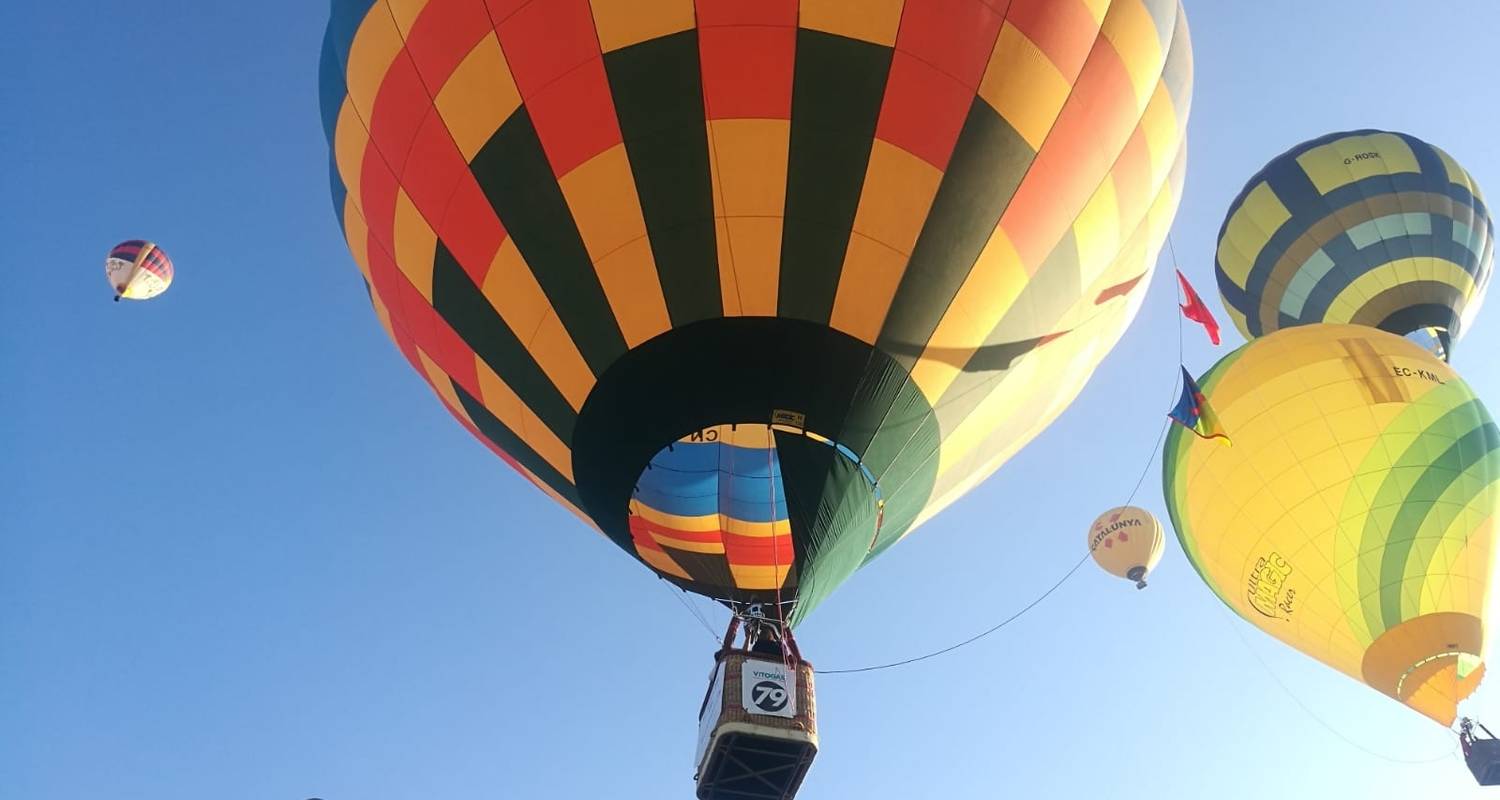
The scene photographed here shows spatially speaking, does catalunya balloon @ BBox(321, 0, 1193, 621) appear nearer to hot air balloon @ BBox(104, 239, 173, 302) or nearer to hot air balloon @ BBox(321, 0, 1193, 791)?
hot air balloon @ BBox(321, 0, 1193, 791)

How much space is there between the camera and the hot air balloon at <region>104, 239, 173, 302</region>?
48.2 ft

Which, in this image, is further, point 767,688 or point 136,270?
point 136,270

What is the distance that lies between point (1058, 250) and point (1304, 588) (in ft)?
17.2

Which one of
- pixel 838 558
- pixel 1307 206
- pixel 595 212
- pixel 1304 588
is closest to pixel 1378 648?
pixel 1304 588

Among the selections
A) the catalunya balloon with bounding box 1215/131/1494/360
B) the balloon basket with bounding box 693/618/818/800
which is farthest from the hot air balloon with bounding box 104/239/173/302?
the catalunya balloon with bounding box 1215/131/1494/360

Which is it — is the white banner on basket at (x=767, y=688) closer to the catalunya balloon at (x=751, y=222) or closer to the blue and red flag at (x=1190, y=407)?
the catalunya balloon at (x=751, y=222)

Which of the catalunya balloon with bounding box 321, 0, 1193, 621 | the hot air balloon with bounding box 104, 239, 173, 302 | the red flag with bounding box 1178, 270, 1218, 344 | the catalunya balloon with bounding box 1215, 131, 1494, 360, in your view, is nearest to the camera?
the catalunya balloon with bounding box 321, 0, 1193, 621

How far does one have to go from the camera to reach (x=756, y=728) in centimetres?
505

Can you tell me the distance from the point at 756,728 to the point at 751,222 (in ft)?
7.41

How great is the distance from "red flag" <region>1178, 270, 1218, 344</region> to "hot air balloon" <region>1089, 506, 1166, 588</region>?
6.53 metres

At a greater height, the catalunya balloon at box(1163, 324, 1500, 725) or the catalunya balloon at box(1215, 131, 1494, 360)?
the catalunya balloon at box(1215, 131, 1494, 360)

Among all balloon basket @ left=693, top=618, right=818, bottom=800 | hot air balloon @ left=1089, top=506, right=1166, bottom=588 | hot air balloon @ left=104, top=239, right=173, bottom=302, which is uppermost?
hot air balloon @ left=104, top=239, right=173, bottom=302

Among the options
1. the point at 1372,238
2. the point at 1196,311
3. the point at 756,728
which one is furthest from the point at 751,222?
the point at 1372,238

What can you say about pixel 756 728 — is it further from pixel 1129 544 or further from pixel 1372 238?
pixel 1129 544
